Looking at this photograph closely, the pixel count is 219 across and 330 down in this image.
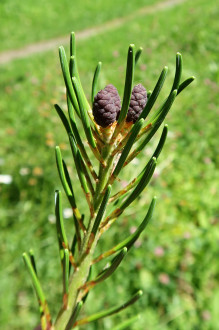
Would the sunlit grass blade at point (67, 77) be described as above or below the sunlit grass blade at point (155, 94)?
above

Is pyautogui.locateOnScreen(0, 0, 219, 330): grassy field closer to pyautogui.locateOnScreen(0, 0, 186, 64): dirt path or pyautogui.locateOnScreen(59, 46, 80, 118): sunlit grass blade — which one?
pyautogui.locateOnScreen(59, 46, 80, 118): sunlit grass blade

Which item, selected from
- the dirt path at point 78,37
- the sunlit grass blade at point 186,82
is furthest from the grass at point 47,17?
the sunlit grass blade at point 186,82

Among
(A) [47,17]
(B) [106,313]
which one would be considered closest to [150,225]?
(B) [106,313]

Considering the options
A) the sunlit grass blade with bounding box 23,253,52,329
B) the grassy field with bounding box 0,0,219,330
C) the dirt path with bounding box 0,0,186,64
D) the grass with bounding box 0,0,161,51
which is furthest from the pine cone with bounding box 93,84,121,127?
the grass with bounding box 0,0,161,51

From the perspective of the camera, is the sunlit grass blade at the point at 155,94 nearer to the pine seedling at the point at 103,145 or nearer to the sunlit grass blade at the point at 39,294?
the pine seedling at the point at 103,145

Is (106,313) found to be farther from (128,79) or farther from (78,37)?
(78,37)

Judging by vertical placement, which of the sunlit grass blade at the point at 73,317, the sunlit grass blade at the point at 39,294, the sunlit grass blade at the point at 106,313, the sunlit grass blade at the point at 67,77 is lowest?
the sunlit grass blade at the point at 106,313
